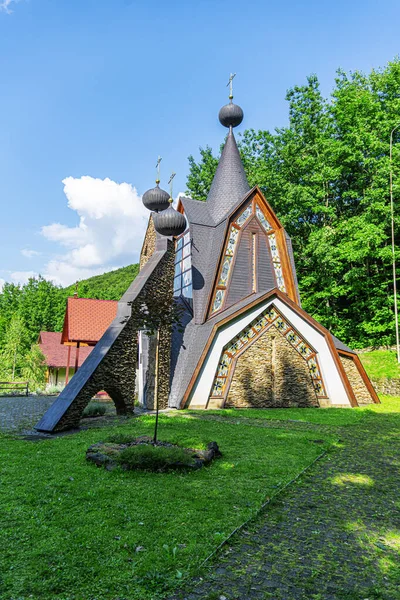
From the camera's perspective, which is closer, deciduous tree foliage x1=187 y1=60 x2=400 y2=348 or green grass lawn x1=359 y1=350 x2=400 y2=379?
green grass lawn x1=359 y1=350 x2=400 y2=379

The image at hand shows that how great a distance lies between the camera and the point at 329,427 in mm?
9961

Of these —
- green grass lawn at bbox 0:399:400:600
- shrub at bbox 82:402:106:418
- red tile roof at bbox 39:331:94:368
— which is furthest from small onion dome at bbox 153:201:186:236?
red tile roof at bbox 39:331:94:368

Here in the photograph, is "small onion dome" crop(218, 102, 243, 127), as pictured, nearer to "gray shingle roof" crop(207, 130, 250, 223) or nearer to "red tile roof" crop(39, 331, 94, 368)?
"gray shingle roof" crop(207, 130, 250, 223)

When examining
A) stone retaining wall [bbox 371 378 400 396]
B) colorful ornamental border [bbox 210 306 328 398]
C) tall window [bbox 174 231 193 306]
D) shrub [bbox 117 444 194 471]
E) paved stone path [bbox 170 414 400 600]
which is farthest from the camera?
stone retaining wall [bbox 371 378 400 396]

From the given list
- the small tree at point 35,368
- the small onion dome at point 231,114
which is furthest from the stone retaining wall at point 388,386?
the small tree at point 35,368

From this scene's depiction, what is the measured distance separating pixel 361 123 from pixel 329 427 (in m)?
20.1

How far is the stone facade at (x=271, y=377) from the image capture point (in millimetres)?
13398

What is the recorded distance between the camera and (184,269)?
16672 millimetres

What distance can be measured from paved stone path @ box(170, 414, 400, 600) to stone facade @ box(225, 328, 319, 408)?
A: 7365mm

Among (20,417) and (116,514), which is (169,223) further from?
(116,514)

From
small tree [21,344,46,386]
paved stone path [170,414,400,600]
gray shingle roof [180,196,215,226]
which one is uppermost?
gray shingle roof [180,196,215,226]

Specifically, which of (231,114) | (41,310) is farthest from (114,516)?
(41,310)

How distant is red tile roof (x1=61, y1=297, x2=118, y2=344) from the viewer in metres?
18.7

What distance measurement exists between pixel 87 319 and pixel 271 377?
9.75 m
